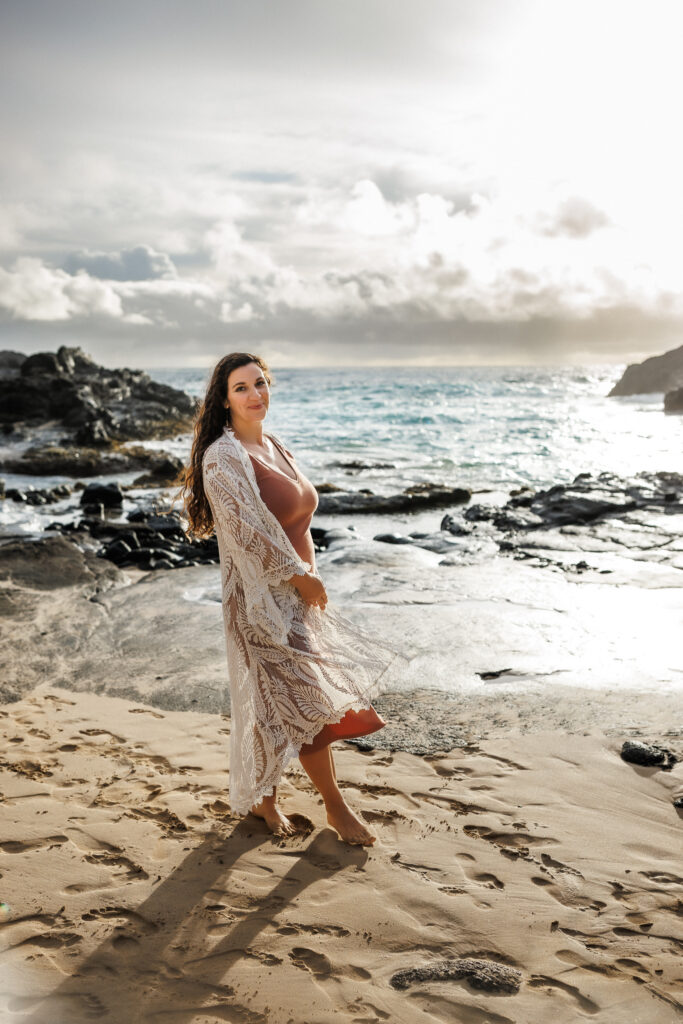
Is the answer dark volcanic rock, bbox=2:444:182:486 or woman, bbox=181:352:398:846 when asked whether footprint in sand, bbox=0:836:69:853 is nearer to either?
woman, bbox=181:352:398:846

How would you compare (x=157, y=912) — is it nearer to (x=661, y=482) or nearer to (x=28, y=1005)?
(x=28, y=1005)

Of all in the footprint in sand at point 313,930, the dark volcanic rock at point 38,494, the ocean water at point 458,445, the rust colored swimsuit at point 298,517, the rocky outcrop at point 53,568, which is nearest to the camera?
the footprint in sand at point 313,930

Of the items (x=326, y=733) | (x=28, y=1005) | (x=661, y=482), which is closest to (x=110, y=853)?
(x=28, y=1005)

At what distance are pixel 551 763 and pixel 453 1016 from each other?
6.26 ft

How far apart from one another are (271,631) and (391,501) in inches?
421

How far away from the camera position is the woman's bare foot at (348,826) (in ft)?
11.3

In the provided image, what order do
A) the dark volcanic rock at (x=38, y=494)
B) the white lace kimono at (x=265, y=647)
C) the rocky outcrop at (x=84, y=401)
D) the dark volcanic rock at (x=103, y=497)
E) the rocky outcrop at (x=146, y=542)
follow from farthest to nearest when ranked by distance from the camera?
the rocky outcrop at (x=84, y=401) → the dark volcanic rock at (x=38, y=494) → the dark volcanic rock at (x=103, y=497) → the rocky outcrop at (x=146, y=542) → the white lace kimono at (x=265, y=647)

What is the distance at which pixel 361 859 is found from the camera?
131 inches

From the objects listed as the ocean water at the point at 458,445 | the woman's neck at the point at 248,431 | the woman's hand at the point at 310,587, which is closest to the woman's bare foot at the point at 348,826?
the woman's hand at the point at 310,587

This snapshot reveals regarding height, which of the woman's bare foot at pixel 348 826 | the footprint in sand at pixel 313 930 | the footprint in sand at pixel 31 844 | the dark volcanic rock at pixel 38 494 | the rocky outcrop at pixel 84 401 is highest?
the rocky outcrop at pixel 84 401

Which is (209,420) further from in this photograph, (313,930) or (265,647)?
(313,930)

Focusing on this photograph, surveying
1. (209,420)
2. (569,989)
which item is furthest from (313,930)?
(209,420)

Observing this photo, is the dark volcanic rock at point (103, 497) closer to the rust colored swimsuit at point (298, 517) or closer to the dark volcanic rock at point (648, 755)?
the rust colored swimsuit at point (298, 517)

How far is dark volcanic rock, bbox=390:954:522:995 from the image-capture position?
2.61 m
